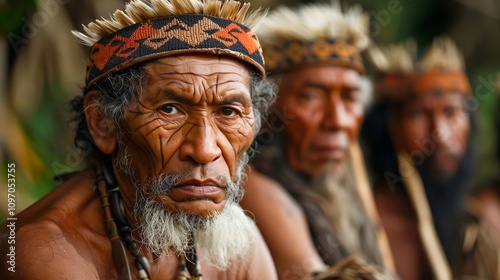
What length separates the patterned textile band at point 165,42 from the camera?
2715mm

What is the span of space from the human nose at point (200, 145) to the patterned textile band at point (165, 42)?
25cm

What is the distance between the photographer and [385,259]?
513 centimetres

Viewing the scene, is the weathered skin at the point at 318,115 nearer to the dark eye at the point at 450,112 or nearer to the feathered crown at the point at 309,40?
the feathered crown at the point at 309,40

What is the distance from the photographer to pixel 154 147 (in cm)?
274

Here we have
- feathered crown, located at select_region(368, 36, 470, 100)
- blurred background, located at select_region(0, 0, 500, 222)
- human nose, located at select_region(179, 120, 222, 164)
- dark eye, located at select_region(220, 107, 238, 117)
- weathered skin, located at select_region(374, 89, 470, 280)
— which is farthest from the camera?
feathered crown, located at select_region(368, 36, 470, 100)

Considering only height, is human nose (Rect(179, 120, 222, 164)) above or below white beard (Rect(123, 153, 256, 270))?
above

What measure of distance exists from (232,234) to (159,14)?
773mm

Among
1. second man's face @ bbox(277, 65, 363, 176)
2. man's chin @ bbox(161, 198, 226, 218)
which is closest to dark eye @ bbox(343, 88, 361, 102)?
second man's face @ bbox(277, 65, 363, 176)

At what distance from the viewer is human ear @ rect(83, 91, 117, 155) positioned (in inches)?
113

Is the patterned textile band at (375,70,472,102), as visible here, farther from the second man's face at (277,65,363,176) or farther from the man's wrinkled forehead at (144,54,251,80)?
the man's wrinkled forehead at (144,54,251,80)

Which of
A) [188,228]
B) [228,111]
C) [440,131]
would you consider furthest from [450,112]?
[188,228]

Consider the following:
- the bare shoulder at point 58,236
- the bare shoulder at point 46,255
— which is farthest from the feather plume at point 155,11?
the bare shoulder at point 46,255

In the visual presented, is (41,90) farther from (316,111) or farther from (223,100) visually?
(223,100)

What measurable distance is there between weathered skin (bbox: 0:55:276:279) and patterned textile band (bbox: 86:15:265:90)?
0.04 m
